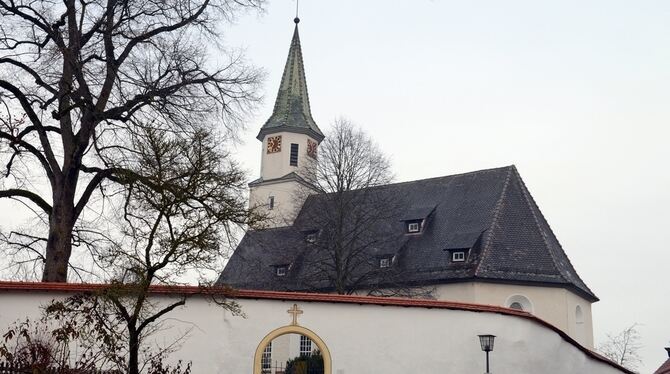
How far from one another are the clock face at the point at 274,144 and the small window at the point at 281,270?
9.48 m

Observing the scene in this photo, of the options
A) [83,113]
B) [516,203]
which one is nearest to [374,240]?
[516,203]

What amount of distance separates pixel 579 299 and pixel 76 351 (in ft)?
76.4

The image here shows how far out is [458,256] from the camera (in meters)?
32.1

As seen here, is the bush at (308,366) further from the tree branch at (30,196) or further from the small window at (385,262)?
the small window at (385,262)

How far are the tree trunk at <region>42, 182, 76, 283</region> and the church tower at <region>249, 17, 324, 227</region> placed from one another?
24.9 m

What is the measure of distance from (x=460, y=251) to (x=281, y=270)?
936cm

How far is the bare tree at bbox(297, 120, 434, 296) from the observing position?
104 ft

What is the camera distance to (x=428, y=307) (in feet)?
49.6

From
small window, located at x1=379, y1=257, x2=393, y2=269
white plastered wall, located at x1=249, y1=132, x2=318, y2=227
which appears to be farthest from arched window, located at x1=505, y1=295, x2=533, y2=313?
white plastered wall, located at x1=249, y1=132, x2=318, y2=227

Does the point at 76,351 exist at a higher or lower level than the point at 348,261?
lower

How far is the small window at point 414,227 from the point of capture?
3522 centimetres

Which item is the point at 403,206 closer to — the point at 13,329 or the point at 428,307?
the point at 428,307

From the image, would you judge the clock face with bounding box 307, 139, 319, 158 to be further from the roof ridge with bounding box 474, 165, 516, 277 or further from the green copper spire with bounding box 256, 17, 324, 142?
the roof ridge with bounding box 474, 165, 516, 277

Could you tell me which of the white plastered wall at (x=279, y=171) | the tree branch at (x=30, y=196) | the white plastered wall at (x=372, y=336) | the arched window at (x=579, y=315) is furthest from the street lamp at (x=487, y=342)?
the white plastered wall at (x=279, y=171)
